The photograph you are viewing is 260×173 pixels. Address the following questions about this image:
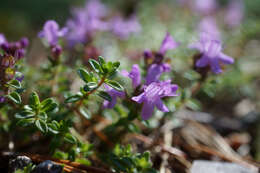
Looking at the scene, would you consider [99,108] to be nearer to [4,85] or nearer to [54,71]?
[54,71]

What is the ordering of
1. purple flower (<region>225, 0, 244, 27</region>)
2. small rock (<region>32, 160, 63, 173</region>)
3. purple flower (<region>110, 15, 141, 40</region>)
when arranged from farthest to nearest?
purple flower (<region>225, 0, 244, 27</region>) → purple flower (<region>110, 15, 141, 40</region>) → small rock (<region>32, 160, 63, 173</region>)

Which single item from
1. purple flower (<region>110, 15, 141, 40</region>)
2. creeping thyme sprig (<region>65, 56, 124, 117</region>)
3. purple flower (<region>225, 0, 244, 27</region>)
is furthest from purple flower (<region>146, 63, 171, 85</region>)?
purple flower (<region>225, 0, 244, 27</region>)

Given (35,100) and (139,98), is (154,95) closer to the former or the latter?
(139,98)

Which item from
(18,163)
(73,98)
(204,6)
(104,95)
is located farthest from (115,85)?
(204,6)

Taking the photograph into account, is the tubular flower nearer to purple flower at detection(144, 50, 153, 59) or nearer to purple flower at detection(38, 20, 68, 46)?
purple flower at detection(144, 50, 153, 59)

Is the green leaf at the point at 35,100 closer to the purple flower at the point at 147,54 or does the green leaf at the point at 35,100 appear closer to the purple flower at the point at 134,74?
the purple flower at the point at 134,74

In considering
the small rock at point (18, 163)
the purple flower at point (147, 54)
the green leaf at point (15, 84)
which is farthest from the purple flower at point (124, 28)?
the small rock at point (18, 163)
